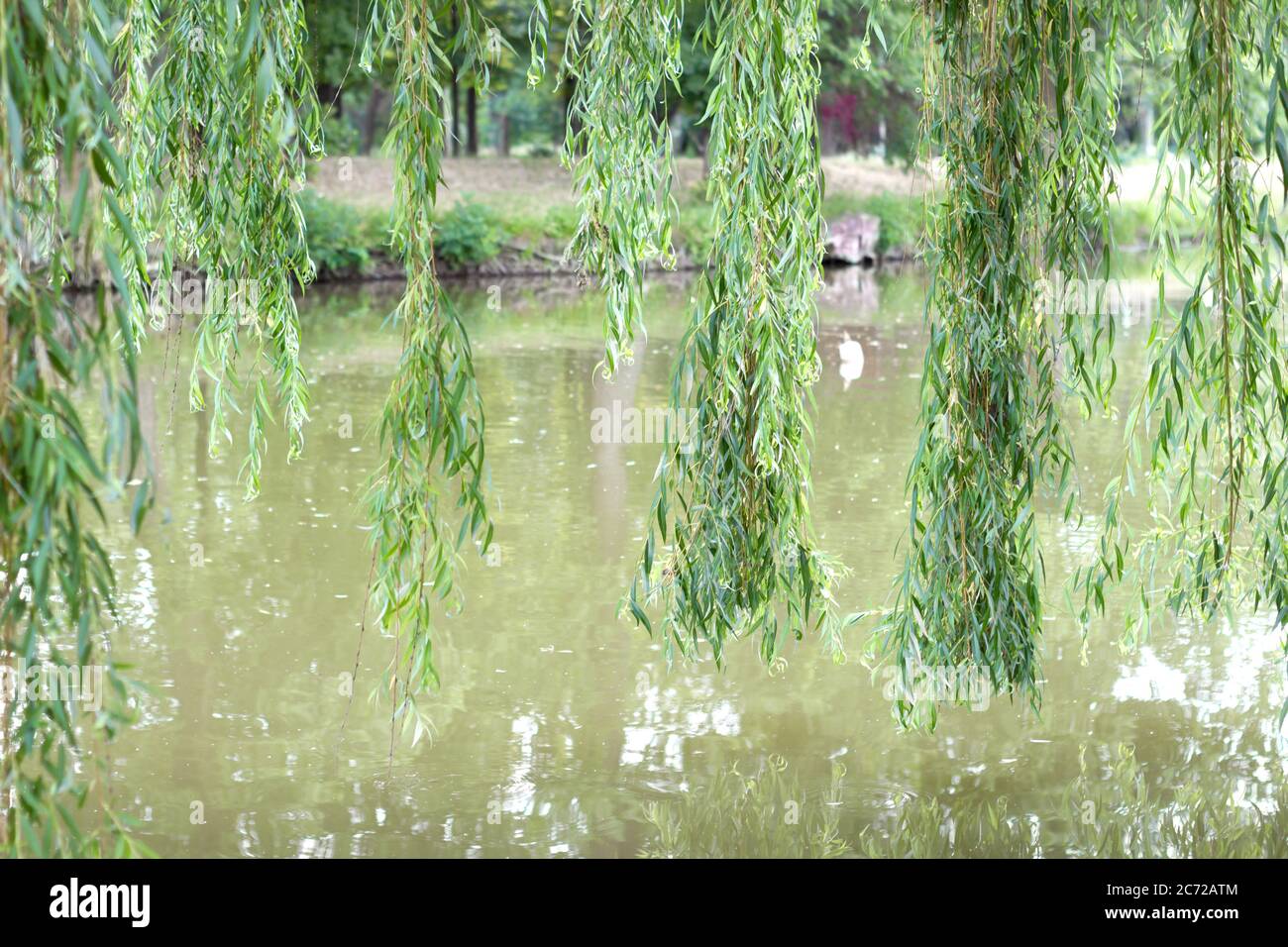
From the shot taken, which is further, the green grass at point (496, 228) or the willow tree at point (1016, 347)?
the green grass at point (496, 228)

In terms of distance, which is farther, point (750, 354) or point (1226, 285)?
point (750, 354)

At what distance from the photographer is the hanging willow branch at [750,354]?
4312mm

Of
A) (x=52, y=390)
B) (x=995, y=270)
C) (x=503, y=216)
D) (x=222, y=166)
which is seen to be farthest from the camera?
(x=503, y=216)

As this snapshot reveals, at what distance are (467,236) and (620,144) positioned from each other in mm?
21337

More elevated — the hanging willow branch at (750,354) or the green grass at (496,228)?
the hanging willow branch at (750,354)

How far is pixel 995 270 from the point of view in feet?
14.7

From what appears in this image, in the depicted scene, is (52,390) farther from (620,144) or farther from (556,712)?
(556,712)

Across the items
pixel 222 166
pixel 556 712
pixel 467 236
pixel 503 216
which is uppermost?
pixel 222 166

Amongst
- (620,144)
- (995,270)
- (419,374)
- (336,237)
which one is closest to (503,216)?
(336,237)

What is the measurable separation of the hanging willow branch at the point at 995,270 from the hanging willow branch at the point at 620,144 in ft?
2.86

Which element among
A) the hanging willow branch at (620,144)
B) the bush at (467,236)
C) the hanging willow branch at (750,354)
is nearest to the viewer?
the hanging willow branch at (750,354)

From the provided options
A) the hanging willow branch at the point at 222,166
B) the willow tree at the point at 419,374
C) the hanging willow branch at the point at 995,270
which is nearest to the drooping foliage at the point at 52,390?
the willow tree at the point at 419,374

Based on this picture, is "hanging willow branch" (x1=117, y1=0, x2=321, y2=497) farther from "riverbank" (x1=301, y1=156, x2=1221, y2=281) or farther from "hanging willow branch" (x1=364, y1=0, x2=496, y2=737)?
"riverbank" (x1=301, y1=156, x2=1221, y2=281)

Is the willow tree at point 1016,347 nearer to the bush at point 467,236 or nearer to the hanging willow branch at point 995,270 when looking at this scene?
the hanging willow branch at point 995,270
